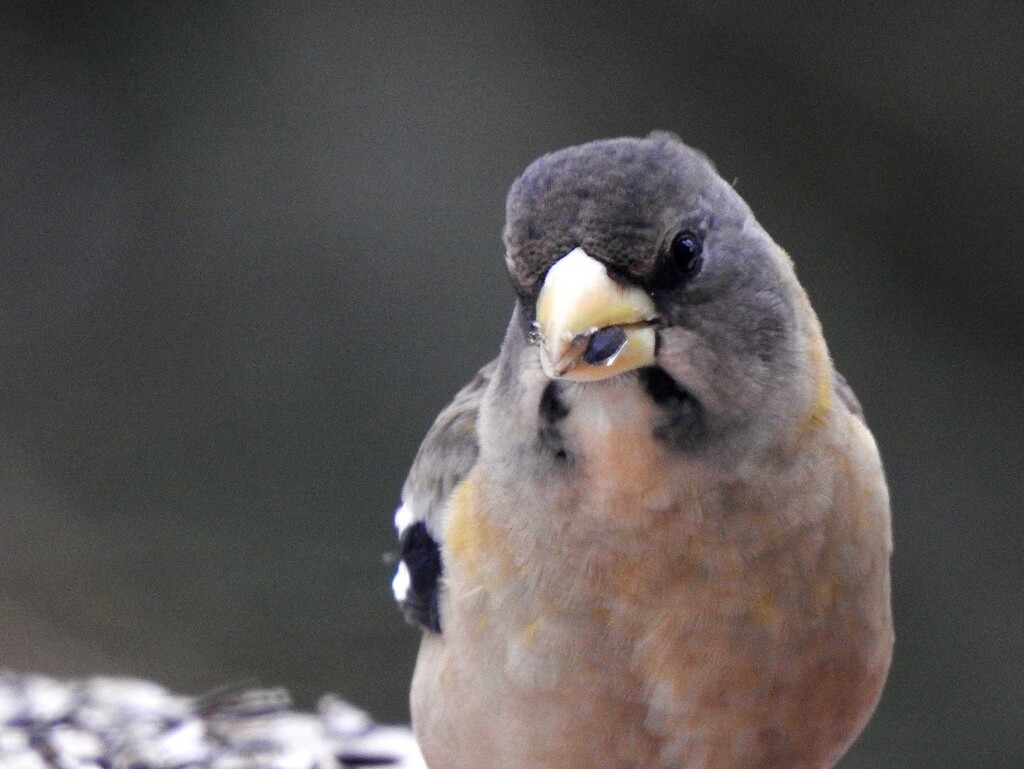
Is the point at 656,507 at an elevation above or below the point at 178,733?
below

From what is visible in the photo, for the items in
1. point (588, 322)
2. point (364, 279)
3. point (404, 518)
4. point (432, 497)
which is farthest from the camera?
point (364, 279)

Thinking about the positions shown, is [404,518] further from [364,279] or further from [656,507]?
[364,279]

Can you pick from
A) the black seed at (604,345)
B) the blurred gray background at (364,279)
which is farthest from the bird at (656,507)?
the blurred gray background at (364,279)

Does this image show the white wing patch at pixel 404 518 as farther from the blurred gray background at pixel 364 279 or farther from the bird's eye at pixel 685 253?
the blurred gray background at pixel 364 279

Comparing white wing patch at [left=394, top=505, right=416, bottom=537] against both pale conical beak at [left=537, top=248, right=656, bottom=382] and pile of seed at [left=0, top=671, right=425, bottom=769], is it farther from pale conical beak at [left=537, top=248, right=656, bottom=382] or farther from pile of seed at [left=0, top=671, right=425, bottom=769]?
pale conical beak at [left=537, top=248, right=656, bottom=382]

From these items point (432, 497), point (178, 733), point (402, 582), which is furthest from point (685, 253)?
point (178, 733)

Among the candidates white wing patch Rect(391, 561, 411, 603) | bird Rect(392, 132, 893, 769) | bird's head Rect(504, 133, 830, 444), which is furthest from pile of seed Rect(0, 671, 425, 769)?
bird's head Rect(504, 133, 830, 444)

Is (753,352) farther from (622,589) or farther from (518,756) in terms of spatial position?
(518,756)
